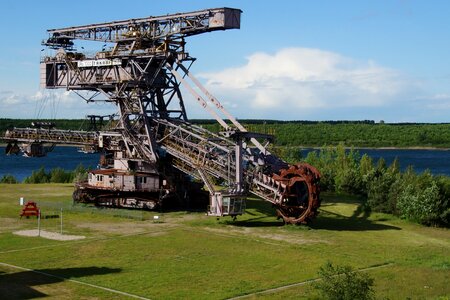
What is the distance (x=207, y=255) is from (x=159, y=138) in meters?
20.7

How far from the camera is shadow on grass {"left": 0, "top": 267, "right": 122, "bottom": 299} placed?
95.6ft

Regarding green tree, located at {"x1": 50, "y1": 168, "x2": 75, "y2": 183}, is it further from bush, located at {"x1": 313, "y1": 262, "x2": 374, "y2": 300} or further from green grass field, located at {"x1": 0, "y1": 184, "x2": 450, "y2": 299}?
bush, located at {"x1": 313, "y1": 262, "x2": 374, "y2": 300}

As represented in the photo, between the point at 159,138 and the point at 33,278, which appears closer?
the point at 33,278

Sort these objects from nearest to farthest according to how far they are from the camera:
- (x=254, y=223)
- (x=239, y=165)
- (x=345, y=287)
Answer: (x=345, y=287), (x=239, y=165), (x=254, y=223)

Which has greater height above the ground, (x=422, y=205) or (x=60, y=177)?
(x=60, y=177)

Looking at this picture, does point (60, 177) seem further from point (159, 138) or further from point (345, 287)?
point (345, 287)

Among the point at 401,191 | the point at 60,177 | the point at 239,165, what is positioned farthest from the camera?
the point at 60,177

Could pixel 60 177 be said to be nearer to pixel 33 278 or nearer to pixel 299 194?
pixel 299 194

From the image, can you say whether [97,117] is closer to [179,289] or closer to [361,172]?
[361,172]

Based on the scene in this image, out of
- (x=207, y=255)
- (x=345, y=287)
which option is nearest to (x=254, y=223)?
(x=207, y=255)

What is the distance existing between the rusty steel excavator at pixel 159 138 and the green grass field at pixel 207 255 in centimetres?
256

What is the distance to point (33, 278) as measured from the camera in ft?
105

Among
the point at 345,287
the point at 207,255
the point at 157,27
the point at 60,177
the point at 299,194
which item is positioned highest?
the point at 157,27

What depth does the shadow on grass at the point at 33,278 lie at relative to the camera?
29125mm
